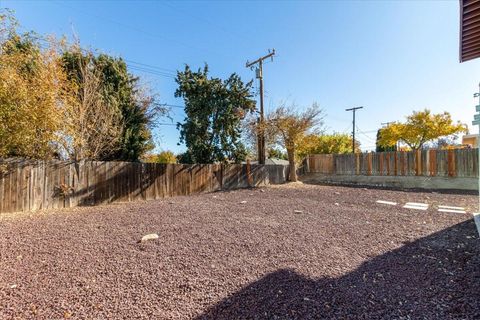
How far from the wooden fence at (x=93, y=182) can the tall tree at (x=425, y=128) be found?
63.2ft

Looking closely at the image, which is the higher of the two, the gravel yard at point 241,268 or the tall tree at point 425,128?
the tall tree at point 425,128

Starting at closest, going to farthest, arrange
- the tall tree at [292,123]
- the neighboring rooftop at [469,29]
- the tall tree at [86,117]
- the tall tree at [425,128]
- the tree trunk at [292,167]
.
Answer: the neighboring rooftop at [469,29] → the tall tree at [86,117] → the tall tree at [292,123] → the tree trunk at [292,167] → the tall tree at [425,128]

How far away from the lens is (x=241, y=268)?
9.20 ft

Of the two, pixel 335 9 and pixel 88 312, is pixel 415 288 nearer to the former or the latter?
pixel 88 312

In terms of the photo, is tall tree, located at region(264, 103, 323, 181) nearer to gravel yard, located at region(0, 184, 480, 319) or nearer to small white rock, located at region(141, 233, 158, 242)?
gravel yard, located at region(0, 184, 480, 319)

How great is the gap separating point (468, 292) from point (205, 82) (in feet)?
37.2

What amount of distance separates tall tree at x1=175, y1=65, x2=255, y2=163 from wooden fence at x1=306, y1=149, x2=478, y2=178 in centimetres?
654

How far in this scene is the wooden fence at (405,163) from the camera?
9.88m

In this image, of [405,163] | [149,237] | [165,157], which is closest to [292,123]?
[405,163]

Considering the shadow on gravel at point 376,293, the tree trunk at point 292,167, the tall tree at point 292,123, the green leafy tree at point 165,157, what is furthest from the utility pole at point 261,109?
the green leafy tree at point 165,157

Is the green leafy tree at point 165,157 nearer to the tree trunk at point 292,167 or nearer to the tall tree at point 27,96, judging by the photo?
the tree trunk at point 292,167

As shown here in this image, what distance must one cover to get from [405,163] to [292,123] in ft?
18.9

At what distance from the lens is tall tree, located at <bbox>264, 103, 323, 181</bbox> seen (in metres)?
12.1

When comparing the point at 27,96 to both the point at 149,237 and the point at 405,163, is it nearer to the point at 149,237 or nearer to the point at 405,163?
the point at 149,237
